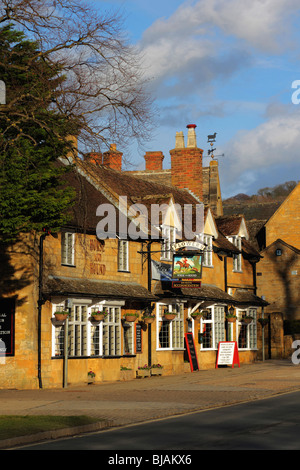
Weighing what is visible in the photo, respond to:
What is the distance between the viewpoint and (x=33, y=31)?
19109mm

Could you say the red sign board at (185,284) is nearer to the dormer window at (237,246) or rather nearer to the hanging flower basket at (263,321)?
the dormer window at (237,246)

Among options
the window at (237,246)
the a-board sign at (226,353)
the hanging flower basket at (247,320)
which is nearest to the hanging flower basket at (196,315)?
the a-board sign at (226,353)

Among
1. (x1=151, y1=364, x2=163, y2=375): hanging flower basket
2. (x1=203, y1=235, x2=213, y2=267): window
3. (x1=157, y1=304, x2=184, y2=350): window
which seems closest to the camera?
(x1=151, y1=364, x2=163, y2=375): hanging flower basket

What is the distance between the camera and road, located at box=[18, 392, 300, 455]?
41.0 feet

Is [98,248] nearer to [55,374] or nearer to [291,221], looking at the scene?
[55,374]

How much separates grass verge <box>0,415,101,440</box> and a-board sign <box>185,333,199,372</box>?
18.7m

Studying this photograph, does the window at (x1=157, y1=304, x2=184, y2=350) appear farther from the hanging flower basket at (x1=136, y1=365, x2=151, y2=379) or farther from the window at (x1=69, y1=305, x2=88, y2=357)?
the window at (x1=69, y1=305, x2=88, y2=357)

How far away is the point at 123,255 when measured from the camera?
31859 mm

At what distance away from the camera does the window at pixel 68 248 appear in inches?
1118

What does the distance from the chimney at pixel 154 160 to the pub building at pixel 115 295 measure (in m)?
9.87

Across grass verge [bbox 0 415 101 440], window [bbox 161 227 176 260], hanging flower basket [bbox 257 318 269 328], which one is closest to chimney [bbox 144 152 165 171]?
hanging flower basket [bbox 257 318 269 328]

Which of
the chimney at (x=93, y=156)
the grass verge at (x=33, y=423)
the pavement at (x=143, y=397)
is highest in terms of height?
the chimney at (x=93, y=156)
